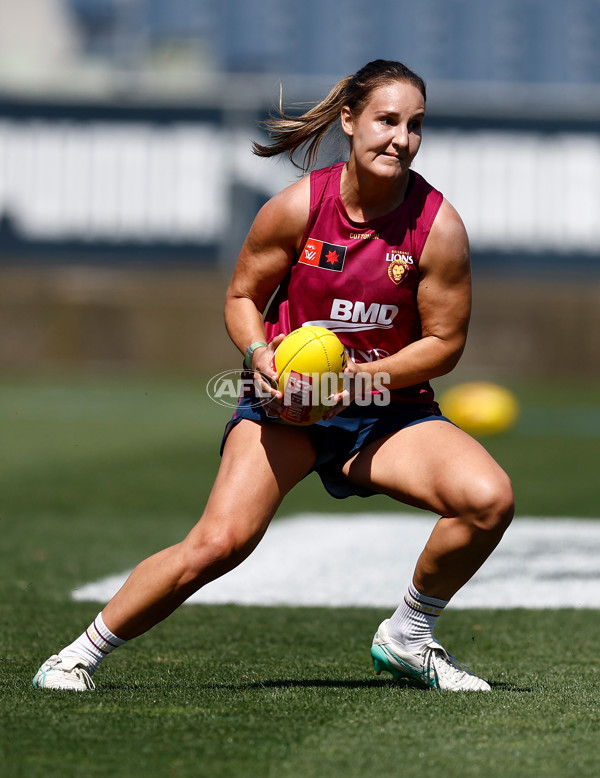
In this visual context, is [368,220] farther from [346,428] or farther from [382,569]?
[382,569]

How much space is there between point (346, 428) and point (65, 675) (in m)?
1.30

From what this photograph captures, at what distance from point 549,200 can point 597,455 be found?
1464 cm

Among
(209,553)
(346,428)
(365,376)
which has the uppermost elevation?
(365,376)

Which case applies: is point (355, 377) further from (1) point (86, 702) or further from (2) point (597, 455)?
(2) point (597, 455)

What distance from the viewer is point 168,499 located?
991cm

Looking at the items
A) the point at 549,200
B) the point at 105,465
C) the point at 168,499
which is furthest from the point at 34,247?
the point at 168,499

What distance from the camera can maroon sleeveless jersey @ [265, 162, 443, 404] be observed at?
4.40 m

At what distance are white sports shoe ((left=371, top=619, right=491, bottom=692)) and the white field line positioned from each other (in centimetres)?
178

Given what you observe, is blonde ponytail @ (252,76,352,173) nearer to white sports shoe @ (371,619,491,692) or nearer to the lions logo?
the lions logo

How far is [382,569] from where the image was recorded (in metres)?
7.24

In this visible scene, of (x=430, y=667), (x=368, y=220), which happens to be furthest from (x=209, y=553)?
(x=368, y=220)

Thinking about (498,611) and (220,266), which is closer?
(498,611)

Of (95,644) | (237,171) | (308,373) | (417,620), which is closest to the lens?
(308,373)

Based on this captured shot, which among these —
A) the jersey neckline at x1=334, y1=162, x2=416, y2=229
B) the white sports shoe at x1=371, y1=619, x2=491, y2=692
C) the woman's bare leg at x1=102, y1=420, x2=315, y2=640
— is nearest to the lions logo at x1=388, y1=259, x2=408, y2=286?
the jersey neckline at x1=334, y1=162, x2=416, y2=229
